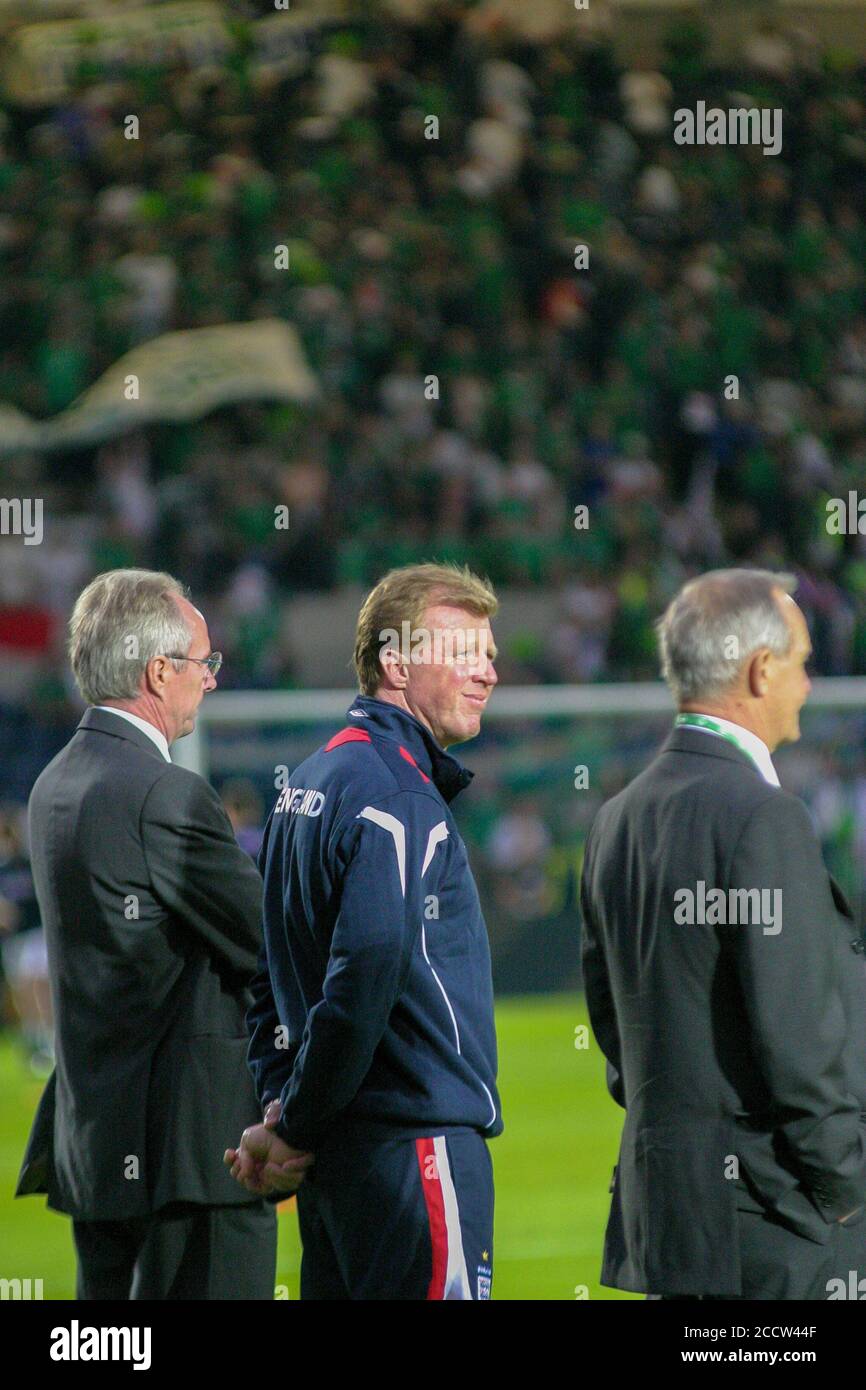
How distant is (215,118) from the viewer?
11.0 m

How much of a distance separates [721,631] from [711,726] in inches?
5.3

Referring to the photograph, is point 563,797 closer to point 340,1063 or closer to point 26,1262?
point 26,1262

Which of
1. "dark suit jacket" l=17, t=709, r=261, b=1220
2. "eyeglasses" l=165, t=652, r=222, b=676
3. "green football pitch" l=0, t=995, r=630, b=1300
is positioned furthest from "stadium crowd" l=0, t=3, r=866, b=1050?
"dark suit jacket" l=17, t=709, r=261, b=1220

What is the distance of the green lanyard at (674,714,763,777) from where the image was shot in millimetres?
2328

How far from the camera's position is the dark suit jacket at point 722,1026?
7.19ft

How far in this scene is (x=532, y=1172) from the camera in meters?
5.02

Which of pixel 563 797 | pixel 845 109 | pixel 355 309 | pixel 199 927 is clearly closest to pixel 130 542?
pixel 355 309

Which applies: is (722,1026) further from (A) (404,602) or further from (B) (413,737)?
(A) (404,602)

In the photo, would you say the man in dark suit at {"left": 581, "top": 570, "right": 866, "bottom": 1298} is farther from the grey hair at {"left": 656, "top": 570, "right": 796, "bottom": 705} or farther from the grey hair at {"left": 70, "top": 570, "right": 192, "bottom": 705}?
the grey hair at {"left": 70, "top": 570, "right": 192, "bottom": 705}

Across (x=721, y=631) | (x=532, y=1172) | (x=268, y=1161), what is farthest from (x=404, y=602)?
(x=532, y=1172)

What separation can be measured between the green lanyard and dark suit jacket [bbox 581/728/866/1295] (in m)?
0.01

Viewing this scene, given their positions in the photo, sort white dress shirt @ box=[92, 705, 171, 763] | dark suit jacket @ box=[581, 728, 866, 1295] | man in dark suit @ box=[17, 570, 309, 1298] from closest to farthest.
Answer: dark suit jacket @ box=[581, 728, 866, 1295] < man in dark suit @ box=[17, 570, 309, 1298] < white dress shirt @ box=[92, 705, 171, 763]

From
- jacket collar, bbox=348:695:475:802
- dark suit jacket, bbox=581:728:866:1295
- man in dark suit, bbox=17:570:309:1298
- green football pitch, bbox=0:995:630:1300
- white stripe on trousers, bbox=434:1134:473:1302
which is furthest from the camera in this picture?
green football pitch, bbox=0:995:630:1300

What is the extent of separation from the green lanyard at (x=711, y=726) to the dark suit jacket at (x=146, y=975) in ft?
2.57
